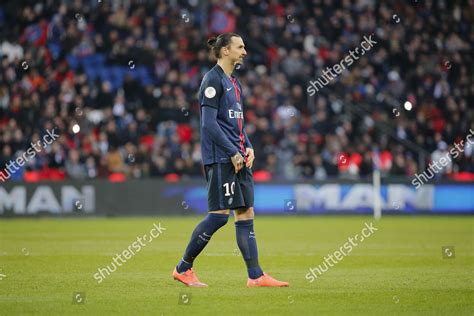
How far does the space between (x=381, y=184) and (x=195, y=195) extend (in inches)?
219

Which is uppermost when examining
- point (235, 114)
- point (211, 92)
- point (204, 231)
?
point (211, 92)

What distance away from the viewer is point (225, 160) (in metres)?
9.96

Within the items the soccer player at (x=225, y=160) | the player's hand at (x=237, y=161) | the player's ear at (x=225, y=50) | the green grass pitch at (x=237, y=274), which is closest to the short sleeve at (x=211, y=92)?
the soccer player at (x=225, y=160)

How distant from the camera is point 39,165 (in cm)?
2666

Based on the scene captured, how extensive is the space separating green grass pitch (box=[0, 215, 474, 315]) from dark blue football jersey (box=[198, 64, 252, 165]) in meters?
1.45

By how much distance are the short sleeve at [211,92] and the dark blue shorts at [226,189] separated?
0.66 metres

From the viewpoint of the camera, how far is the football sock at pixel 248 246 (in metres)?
10.1

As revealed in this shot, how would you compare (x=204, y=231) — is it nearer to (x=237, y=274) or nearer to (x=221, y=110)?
(x=221, y=110)

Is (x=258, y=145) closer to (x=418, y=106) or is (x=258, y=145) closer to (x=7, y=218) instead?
(x=418, y=106)

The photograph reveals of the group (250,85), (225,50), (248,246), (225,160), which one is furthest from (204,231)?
(250,85)

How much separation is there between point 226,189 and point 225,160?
316 millimetres

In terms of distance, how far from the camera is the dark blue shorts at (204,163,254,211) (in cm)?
989

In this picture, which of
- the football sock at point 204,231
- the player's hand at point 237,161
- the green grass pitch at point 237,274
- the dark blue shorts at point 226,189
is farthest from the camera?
the football sock at point 204,231

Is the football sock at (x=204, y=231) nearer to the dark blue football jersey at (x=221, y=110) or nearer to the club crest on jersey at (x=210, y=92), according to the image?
the dark blue football jersey at (x=221, y=110)
